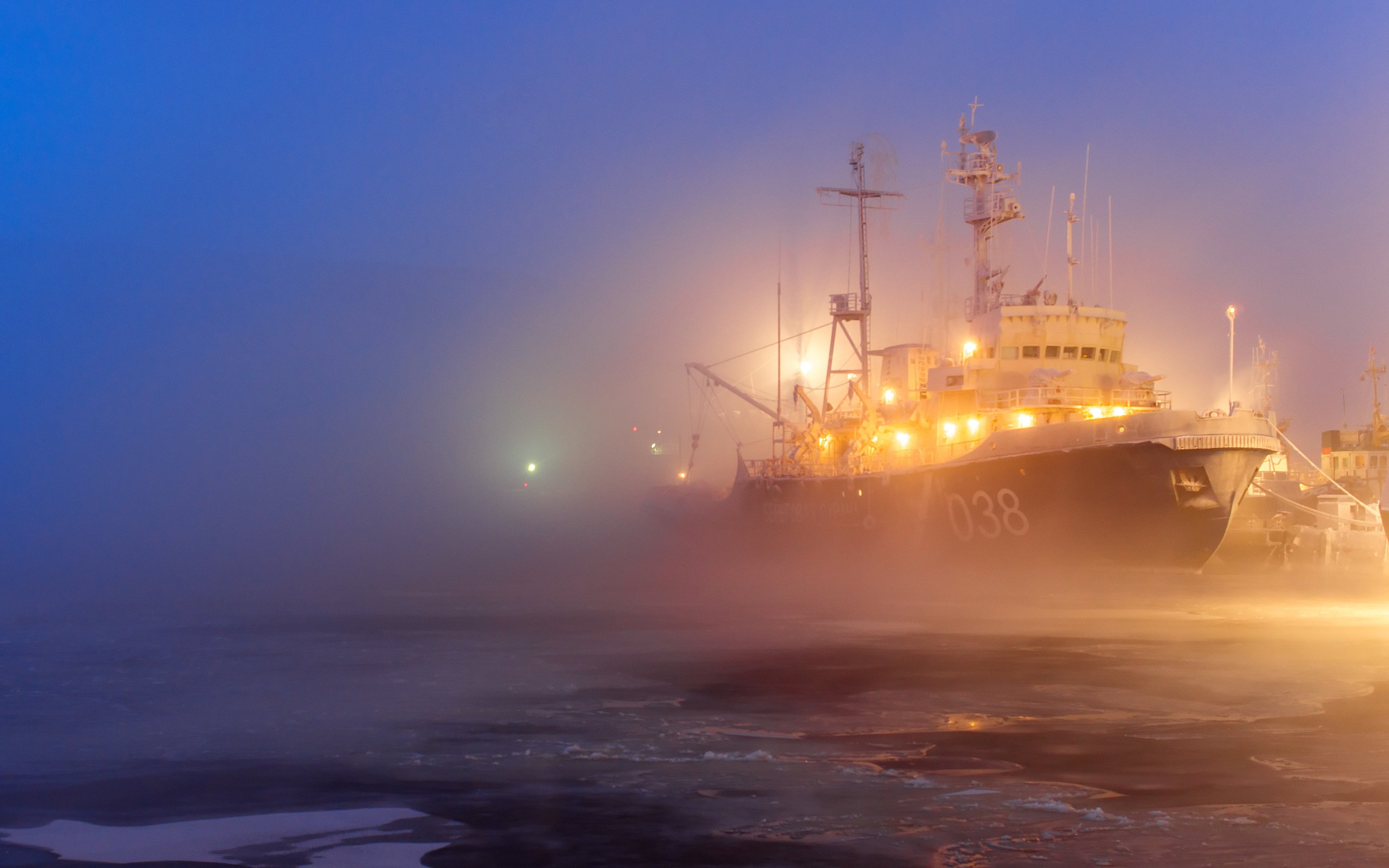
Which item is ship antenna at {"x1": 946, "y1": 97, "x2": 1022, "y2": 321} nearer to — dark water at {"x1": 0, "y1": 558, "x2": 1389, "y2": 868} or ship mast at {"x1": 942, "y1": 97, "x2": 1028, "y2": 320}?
ship mast at {"x1": 942, "y1": 97, "x2": 1028, "y2": 320}

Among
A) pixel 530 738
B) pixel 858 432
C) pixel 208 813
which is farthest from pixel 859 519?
pixel 208 813

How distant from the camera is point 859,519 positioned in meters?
50.8

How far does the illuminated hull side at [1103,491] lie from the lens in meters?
34.8

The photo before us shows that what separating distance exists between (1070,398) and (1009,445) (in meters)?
5.13

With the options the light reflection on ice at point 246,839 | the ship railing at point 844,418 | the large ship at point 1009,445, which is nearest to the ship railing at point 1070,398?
the large ship at point 1009,445

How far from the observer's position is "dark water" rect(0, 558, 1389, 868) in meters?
8.88

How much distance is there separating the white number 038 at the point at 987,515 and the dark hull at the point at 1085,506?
1.5 inches

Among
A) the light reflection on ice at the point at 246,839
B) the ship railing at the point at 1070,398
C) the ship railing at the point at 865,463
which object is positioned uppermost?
the ship railing at the point at 1070,398

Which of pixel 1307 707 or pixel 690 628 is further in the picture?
pixel 690 628

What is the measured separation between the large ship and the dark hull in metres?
0.05

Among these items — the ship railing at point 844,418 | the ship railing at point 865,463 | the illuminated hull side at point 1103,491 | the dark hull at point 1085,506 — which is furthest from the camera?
the ship railing at point 844,418

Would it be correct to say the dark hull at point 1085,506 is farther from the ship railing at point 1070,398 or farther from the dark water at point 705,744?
the dark water at point 705,744

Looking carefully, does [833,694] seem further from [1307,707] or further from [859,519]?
[859,519]

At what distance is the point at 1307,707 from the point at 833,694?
628 cm
